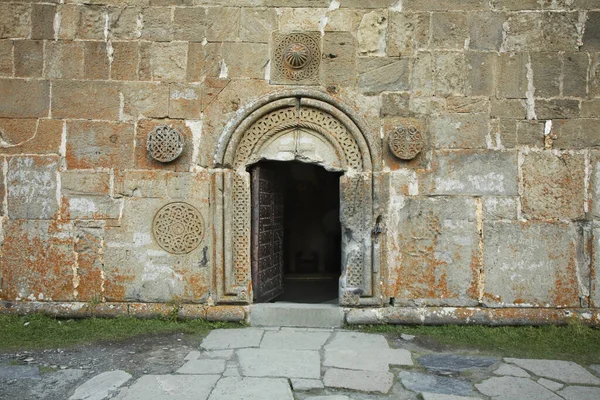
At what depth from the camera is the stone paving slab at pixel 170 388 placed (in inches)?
118

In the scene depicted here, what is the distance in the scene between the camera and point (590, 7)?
455 cm

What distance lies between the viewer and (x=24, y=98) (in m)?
4.68

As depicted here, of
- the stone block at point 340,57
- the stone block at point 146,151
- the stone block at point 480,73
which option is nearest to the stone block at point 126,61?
the stone block at point 146,151

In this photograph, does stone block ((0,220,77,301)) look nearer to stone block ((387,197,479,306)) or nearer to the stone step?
the stone step

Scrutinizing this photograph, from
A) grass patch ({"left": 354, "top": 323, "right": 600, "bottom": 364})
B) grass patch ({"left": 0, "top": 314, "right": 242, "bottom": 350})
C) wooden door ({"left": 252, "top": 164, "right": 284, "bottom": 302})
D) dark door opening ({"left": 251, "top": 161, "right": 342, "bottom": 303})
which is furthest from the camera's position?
dark door opening ({"left": 251, "top": 161, "right": 342, "bottom": 303})

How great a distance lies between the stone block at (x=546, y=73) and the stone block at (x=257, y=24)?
2.52 m

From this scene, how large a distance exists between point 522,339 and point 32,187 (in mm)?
4809

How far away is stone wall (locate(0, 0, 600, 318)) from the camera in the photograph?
4562mm

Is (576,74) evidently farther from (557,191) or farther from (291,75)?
(291,75)

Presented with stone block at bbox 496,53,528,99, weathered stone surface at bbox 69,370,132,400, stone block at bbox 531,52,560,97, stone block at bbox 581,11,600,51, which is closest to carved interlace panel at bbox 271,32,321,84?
stone block at bbox 496,53,528,99

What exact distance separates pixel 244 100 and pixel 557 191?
312 centimetres

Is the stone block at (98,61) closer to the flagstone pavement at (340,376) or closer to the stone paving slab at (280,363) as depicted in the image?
the flagstone pavement at (340,376)

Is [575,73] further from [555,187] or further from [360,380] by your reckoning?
[360,380]

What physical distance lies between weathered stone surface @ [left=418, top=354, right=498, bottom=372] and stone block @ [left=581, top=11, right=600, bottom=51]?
10.1 ft
